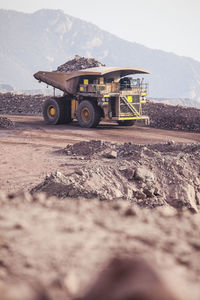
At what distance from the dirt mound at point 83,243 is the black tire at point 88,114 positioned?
505 inches

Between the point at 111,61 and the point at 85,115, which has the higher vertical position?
the point at 111,61

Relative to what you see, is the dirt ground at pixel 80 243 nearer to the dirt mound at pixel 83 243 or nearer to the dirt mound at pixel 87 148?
the dirt mound at pixel 83 243

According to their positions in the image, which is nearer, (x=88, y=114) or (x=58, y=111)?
(x=88, y=114)

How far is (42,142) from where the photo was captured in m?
12.4

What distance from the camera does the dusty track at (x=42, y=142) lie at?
7.69 m

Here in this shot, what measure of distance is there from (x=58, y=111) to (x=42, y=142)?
Answer: 16.7ft

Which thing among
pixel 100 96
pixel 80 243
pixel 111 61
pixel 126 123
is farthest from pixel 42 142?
pixel 111 61

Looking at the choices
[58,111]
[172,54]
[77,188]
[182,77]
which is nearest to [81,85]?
[58,111]

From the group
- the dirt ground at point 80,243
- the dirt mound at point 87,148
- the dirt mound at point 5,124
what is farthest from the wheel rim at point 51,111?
the dirt ground at point 80,243

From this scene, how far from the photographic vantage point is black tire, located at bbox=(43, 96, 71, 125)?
A: 17.3m

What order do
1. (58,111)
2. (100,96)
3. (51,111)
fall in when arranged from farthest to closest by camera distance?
(51,111) < (58,111) < (100,96)

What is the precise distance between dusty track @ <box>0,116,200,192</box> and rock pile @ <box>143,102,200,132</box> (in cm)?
162

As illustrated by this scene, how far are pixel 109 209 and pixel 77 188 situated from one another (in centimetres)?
317

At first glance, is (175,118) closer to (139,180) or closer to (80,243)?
(139,180)
